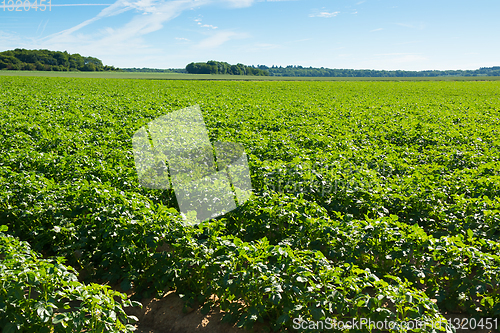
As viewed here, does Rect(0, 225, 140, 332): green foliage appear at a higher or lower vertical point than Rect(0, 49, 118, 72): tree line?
lower

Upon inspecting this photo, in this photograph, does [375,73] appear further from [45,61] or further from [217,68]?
[45,61]

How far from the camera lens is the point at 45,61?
4146 inches

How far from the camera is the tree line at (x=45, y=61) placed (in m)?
97.6

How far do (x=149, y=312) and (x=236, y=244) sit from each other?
5.61ft

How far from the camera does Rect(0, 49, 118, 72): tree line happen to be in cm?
9762

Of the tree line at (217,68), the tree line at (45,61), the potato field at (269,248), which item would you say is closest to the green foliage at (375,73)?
the tree line at (217,68)

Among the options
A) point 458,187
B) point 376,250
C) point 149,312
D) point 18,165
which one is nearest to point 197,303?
point 149,312

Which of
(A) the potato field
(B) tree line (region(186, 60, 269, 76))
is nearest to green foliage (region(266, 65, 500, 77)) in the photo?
(B) tree line (region(186, 60, 269, 76))

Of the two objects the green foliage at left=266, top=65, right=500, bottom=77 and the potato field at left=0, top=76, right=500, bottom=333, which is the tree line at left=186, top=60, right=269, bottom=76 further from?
the potato field at left=0, top=76, right=500, bottom=333

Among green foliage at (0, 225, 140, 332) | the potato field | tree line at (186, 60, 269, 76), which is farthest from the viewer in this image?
tree line at (186, 60, 269, 76)

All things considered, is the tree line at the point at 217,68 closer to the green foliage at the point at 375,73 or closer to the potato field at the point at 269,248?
the green foliage at the point at 375,73

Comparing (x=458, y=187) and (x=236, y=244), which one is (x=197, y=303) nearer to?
(x=236, y=244)

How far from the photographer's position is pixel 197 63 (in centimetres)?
12669

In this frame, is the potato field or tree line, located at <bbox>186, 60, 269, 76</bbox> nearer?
the potato field
